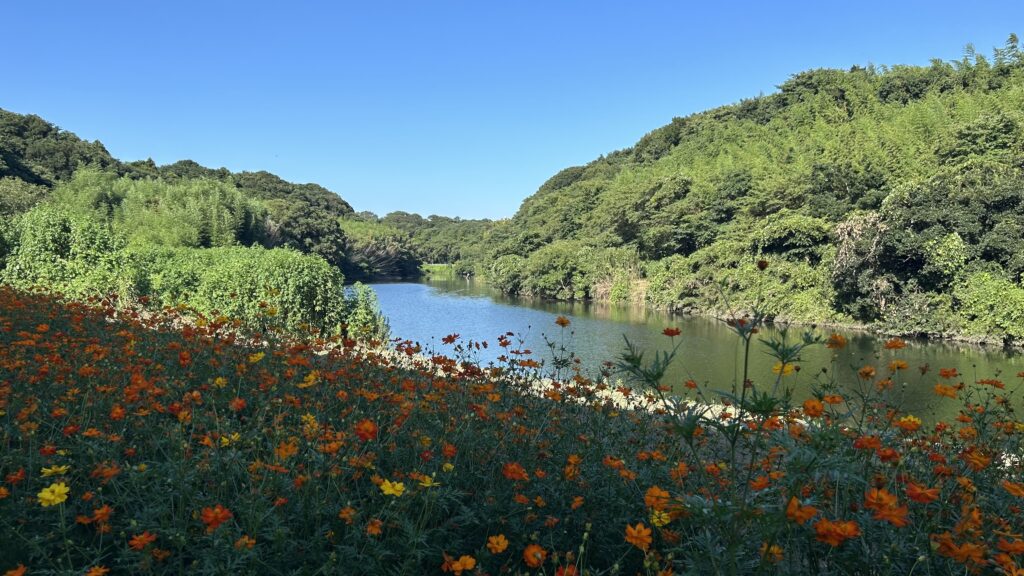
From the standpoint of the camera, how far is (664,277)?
27.7 meters

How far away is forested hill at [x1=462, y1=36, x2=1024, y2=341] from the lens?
15.5m

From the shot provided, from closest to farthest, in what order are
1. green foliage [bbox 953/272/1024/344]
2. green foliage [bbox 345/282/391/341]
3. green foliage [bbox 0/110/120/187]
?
green foliage [bbox 345/282/391/341], green foliage [bbox 953/272/1024/344], green foliage [bbox 0/110/120/187]

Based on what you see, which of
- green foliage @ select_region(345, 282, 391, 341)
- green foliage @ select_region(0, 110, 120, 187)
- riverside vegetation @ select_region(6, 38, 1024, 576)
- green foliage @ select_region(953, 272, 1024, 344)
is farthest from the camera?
green foliage @ select_region(0, 110, 120, 187)

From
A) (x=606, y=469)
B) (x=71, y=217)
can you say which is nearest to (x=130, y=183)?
(x=71, y=217)

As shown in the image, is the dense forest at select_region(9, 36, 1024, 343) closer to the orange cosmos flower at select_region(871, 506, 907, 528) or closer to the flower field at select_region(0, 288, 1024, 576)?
the flower field at select_region(0, 288, 1024, 576)

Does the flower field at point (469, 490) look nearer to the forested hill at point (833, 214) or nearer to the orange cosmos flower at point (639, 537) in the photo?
the orange cosmos flower at point (639, 537)

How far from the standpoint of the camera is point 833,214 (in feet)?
72.8

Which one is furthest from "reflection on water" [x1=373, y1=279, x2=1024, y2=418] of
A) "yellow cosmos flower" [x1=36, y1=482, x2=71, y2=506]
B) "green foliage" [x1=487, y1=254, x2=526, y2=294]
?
"green foliage" [x1=487, y1=254, x2=526, y2=294]

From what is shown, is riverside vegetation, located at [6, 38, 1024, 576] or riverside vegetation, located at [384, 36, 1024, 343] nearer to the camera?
riverside vegetation, located at [6, 38, 1024, 576]

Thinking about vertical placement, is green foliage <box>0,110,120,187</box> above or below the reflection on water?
above

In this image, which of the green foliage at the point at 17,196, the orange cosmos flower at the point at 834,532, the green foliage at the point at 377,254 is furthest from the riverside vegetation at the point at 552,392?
the green foliage at the point at 377,254

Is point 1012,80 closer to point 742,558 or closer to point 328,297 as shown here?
point 328,297

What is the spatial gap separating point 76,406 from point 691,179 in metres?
34.8

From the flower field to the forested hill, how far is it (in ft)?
2.10
